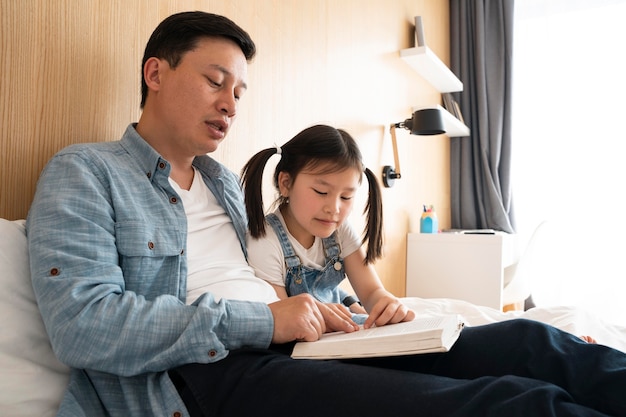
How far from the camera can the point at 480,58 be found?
372 centimetres

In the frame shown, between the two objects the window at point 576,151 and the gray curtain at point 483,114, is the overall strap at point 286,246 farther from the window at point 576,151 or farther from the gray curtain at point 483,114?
the window at point 576,151

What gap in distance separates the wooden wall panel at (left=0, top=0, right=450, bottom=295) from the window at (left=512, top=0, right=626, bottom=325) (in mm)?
644

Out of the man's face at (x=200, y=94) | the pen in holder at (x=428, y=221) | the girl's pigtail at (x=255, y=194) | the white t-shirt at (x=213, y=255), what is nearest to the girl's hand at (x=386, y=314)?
the white t-shirt at (x=213, y=255)

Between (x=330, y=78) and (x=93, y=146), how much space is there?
1354 mm

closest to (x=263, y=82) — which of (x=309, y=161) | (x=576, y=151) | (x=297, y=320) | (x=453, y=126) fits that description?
(x=309, y=161)

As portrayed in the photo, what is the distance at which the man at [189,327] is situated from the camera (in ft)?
2.28

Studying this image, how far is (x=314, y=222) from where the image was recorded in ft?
4.23

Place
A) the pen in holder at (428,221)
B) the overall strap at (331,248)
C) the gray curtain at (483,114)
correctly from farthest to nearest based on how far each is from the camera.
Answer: the gray curtain at (483,114)
the pen in holder at (428,221)
the overall strap at (331,248)

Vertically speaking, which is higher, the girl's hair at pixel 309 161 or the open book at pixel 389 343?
the girl's hair at pixel 309 161

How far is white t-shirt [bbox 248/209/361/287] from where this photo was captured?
125 centimetres

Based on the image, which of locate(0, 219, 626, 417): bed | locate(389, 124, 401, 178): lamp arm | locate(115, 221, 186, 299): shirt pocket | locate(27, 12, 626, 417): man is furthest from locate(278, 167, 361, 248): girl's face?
locate(389, 124, 401, 178): lamp arm

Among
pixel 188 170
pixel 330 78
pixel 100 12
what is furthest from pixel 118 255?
pixel 330 78

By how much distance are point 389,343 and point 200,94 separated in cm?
66

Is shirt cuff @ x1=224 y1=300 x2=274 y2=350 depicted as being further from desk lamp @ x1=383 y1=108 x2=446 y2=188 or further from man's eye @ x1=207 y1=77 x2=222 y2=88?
desk lamp @ x1=383 y1=108 x2=446 y2=188
